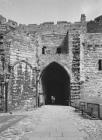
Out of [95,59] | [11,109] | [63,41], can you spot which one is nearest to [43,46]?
[63,41]

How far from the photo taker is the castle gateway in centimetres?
1700

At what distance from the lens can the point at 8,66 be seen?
16.9 meters

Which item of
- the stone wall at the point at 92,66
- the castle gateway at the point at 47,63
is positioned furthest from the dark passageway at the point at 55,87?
the stone wall at the point at 92,66

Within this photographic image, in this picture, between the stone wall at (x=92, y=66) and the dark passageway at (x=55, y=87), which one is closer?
the stone wall at (x=92, y=66)

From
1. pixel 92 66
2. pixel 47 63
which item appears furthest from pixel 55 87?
pixel 92 66

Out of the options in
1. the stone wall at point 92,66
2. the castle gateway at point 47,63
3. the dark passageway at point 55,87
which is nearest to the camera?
the castle gateway at point 47,63

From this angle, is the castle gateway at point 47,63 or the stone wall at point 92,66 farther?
the stone wall at point 92,66

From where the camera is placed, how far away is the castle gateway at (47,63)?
17.0 m

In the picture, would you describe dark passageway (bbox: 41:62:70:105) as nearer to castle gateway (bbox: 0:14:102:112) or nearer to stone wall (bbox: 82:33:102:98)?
castle gateway (bbox: 0:14:102:112)

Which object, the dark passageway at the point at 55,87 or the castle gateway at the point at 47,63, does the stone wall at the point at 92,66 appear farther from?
the dark passageway at the point at 55,87

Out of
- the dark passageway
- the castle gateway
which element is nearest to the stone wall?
the castle gateway

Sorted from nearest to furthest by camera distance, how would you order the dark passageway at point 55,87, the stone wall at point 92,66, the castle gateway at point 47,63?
1. the castle gateway at point 47,63
2. the stone wall at point 92,66
3. the dark passageway at point 55,87

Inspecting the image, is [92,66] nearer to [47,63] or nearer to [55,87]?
[47,63]

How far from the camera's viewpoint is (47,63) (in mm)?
20641
